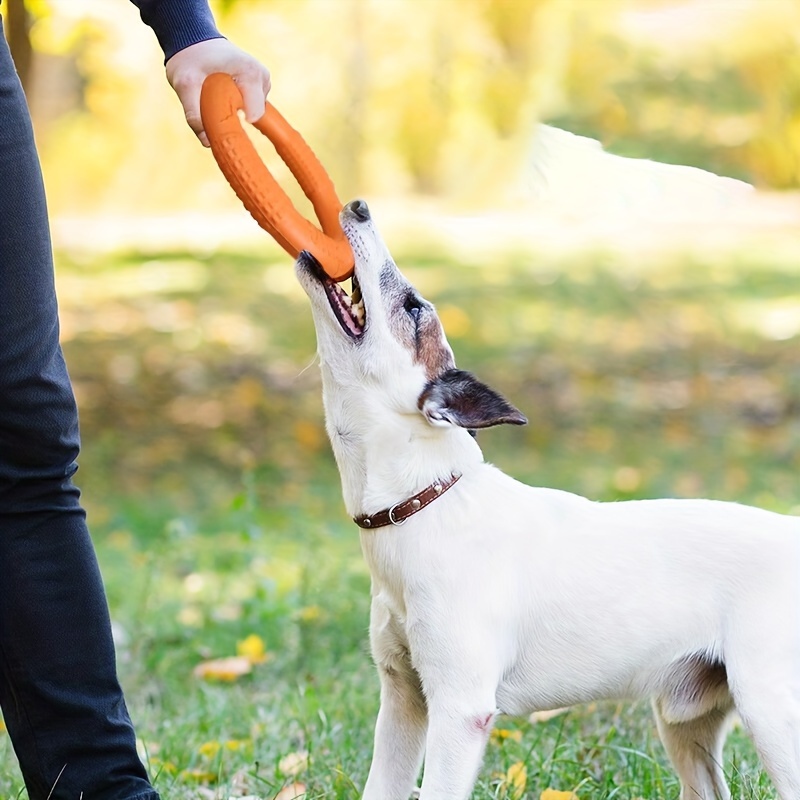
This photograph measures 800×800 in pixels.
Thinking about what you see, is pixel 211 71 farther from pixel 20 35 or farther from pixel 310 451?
pixel 20 35

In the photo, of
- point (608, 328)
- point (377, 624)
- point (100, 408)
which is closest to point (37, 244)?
point (377, 624)

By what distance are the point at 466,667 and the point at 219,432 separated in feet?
20.4

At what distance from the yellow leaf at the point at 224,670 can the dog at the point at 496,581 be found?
75.9 inches

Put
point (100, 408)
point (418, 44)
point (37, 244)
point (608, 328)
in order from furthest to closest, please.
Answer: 1. point (418, 44)
2. point (608, 328)
3. point (100, 408)
4. point (37, 244)

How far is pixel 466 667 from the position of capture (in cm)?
293

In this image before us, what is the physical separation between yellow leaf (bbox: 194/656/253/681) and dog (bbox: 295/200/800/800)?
6.32ft

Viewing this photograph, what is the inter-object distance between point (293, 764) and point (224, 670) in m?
1.41

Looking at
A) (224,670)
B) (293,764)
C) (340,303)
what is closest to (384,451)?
(340,303)

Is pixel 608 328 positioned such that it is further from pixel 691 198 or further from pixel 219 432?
pixel 691 198

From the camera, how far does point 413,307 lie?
3.29 metres

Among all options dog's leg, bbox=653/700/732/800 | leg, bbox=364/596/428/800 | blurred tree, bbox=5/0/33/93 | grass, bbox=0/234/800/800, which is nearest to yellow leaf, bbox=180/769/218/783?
grass, bbox=0/234/800/800

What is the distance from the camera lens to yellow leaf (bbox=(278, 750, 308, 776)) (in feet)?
11.8

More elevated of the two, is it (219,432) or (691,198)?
(691,198)

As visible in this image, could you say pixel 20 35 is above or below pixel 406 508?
above
